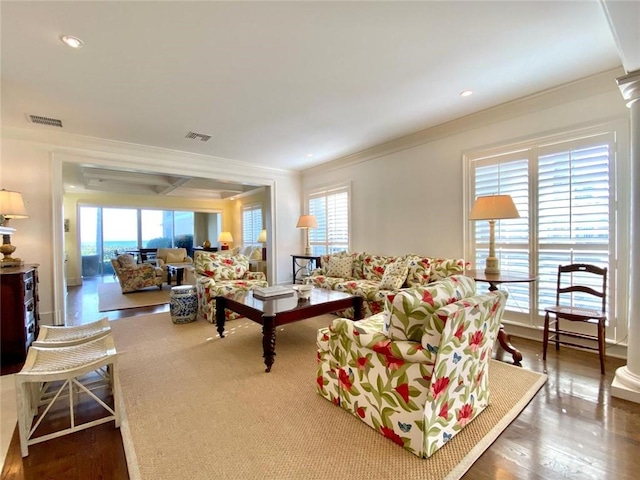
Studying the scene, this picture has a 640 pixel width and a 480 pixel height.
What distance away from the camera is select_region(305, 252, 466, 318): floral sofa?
387 cm

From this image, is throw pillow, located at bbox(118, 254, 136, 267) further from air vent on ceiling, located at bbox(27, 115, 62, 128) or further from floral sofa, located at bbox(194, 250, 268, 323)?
air vent on ceiling, located at bbox(27, 115, 62, 128)

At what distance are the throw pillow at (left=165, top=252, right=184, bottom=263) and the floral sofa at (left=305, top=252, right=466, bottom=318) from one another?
Result: 535cm

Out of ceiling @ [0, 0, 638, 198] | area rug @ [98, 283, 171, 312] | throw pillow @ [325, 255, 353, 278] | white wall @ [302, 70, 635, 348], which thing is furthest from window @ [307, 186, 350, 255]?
area rug @ [98, 283, 171, 312]

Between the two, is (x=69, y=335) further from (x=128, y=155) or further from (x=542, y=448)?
(x=128, y=155)

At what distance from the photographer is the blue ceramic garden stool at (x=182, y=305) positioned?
4.16 meters

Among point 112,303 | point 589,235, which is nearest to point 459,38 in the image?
point 589,235

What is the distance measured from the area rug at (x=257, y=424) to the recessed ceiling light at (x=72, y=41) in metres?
2.72

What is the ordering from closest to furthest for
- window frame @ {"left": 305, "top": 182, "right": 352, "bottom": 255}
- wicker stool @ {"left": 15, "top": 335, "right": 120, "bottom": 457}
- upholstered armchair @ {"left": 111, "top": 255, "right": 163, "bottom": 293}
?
wicker stool @ {"left": 15, "top": 335, "right": 120, "bottom": 457}, window frame @ {"left": 305, "top": 182, "right": 352, "bottom": 255}, upholstered armchair @ {"left": 111, "top": 255, "right": 163, "bottom": 293}

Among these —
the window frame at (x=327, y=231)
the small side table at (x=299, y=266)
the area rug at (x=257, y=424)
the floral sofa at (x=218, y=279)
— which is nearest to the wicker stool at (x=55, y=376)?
the area rug at (x=257, y=424)

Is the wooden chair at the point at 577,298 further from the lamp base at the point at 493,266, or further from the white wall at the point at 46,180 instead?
the white wall at the point at 46,180

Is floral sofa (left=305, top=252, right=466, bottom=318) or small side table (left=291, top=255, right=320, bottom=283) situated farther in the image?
small side table (left=291, top=255, right=320, bottom=283)

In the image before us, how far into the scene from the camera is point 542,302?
341 cm

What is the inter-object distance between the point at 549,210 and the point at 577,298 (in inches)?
38.0

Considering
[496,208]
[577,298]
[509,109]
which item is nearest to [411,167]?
[509,109]
